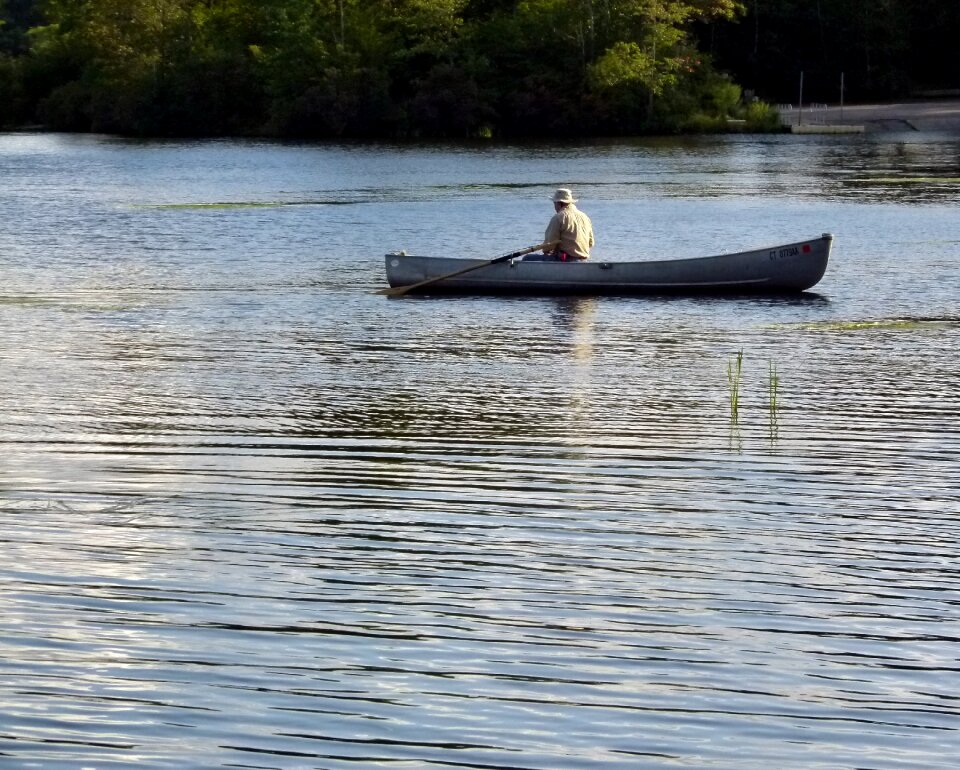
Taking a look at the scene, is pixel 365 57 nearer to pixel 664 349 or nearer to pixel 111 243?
pixel 111 243

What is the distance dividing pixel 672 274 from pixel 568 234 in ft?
5.00

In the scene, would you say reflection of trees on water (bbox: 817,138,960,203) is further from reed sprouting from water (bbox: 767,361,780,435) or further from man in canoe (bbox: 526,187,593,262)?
reed sprouting from water (bbox: 767,361,780,435)

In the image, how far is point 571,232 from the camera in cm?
2225

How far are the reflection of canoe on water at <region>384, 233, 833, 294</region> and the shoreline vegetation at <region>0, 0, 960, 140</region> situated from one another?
6089 cm

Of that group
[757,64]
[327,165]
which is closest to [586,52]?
[757,64]

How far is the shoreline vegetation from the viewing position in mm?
86500

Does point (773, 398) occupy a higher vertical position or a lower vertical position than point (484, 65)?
lower

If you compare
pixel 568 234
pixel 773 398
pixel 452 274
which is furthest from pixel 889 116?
pixel 773 398

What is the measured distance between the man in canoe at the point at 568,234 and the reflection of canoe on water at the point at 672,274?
1.40 feet

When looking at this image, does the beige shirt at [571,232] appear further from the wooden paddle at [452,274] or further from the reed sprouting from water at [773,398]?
the reed sprouting from water at [773,398]

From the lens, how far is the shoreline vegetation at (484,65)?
8650 cm

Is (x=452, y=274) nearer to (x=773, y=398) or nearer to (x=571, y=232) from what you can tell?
(x=571, y=232)

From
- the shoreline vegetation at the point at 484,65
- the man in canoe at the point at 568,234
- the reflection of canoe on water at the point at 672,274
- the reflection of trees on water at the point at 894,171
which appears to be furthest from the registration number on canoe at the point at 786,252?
the shoreline vegetation at the point at 484,65

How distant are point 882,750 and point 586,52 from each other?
84360 mm
